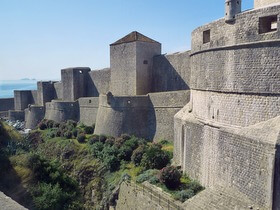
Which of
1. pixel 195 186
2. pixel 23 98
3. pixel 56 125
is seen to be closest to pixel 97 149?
pixel 195 186

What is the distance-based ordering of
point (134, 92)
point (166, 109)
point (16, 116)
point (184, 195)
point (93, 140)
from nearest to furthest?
1. point (184, 195)
2. point (166, 109)
3. point (93, 140)
4. point (134, 92)
5. point (16, 116)

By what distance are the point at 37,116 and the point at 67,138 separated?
1052 cm

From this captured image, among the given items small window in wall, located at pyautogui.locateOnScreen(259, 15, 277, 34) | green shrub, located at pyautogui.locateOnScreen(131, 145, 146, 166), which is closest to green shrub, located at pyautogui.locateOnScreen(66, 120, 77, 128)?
green shrub, located at pyautogui.locateOnScreen(131, 145, 146, 166)

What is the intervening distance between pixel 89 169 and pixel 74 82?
14.2 metres

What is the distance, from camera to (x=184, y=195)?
32.3 feet

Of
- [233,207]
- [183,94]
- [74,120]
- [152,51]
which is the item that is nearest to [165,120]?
[183,94]

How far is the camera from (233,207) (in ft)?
26.6

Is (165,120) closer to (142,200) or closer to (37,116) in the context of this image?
(142,200)

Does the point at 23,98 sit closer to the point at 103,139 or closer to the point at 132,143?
the point at 103,139

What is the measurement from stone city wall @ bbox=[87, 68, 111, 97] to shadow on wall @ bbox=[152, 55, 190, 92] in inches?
226

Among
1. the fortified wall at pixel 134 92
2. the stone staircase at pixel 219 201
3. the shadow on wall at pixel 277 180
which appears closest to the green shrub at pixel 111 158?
the fortified wall at pixel 134 92

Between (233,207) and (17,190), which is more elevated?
(233,207)

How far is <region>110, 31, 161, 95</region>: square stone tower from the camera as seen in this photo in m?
20.6

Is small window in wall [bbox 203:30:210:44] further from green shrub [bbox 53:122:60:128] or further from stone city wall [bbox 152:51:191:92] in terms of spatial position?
green shrub [bbox 53:122:60:128]
